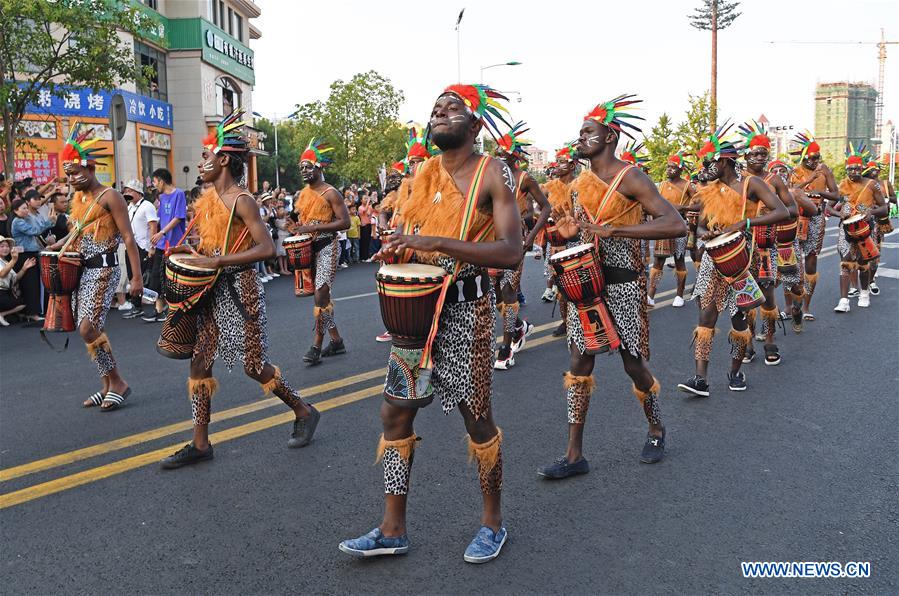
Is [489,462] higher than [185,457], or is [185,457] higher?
[489,462]

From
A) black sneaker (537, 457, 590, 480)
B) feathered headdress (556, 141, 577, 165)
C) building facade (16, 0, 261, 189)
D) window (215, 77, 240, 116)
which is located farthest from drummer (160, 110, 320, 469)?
window (215, 77, 240, 116)

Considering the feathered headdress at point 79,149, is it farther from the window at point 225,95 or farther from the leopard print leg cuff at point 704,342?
the window at point 225,95

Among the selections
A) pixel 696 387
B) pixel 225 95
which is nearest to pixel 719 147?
pixel 696 387

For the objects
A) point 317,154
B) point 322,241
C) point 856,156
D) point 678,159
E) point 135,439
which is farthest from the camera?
point 678,159

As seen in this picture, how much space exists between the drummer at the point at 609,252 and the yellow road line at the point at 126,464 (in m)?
2.22

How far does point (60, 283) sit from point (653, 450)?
4.82 metres

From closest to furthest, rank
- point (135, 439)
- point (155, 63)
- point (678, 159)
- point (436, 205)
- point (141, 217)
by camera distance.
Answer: point (436, 205) → point (135, 439) → point (141, 217) → point (678, 159) → point (155, 63)

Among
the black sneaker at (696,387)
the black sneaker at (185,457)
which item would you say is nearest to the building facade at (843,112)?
the black sneaker at (696,387)

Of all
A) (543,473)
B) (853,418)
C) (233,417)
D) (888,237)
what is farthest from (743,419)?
(888,237)

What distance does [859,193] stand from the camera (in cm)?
1134

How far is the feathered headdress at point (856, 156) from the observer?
37.2 ft

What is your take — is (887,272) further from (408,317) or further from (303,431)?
(408,317)

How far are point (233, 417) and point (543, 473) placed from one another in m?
2.59

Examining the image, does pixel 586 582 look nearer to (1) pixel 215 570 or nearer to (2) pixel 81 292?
(1) pixel 215 570
